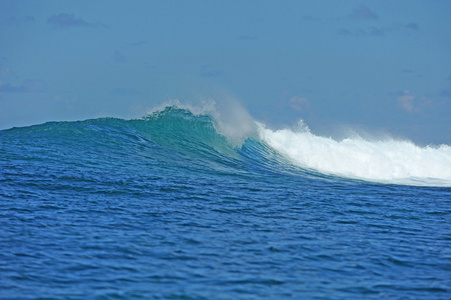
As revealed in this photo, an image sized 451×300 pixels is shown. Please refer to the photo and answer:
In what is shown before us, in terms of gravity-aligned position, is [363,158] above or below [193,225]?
above

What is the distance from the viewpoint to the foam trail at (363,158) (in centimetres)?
2917

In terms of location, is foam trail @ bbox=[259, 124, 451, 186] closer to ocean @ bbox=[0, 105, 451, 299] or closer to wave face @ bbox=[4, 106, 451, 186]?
wave face @ bbox=[4, 106, 451, 186]

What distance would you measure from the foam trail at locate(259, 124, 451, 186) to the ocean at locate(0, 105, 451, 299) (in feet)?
11.8

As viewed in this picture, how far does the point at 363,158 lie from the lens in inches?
1236

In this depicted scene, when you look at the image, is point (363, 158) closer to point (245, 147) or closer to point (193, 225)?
point (245, 147)

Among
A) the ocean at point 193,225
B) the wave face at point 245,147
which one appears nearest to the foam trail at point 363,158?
the wave face at point 245,147

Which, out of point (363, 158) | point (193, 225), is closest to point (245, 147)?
point (363, 158)

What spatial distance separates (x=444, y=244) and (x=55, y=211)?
28.8ft

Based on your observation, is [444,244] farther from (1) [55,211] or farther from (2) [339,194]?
(1) [55,211]

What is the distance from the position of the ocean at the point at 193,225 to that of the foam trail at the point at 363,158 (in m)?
3.59

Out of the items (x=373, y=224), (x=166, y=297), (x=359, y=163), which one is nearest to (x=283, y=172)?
(x=359, y=163)

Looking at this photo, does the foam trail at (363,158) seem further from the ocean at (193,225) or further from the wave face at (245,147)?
the ocean at (193,225)

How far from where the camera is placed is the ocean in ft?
27.4

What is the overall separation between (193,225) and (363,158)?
21.3 metres
